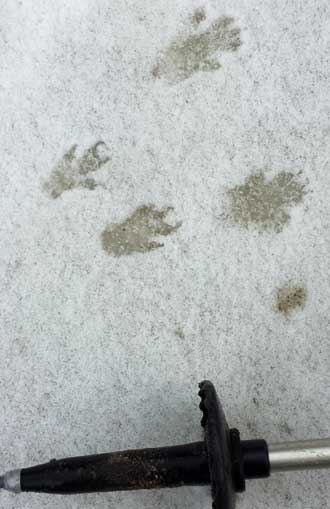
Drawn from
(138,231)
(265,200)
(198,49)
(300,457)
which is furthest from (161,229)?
(300,457)

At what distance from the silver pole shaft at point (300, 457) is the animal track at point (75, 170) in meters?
0.58

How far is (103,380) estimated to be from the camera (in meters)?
1.00

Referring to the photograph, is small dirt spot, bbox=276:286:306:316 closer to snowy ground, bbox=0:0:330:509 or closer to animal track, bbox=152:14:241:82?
snowy ground, bbox=0:0:330:509

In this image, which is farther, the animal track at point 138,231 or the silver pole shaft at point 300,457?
the animal track at point 138,231

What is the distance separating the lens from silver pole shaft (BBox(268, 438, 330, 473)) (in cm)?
80

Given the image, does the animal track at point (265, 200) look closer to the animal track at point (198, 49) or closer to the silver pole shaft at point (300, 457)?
the animal track at point (198, 49)

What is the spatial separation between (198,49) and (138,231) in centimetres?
38

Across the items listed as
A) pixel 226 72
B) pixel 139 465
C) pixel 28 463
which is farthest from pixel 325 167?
pixel 28 463

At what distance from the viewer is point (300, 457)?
2.65ft

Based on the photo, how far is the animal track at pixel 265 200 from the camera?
3.37ft

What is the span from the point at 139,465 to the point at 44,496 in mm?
284

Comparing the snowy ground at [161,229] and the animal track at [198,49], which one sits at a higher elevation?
the animal track at [198,49]

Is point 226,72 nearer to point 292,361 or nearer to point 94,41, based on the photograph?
point 94,41

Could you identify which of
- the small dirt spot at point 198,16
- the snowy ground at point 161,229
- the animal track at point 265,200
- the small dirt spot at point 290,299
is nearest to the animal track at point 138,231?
the snowy ground at point 161,229
